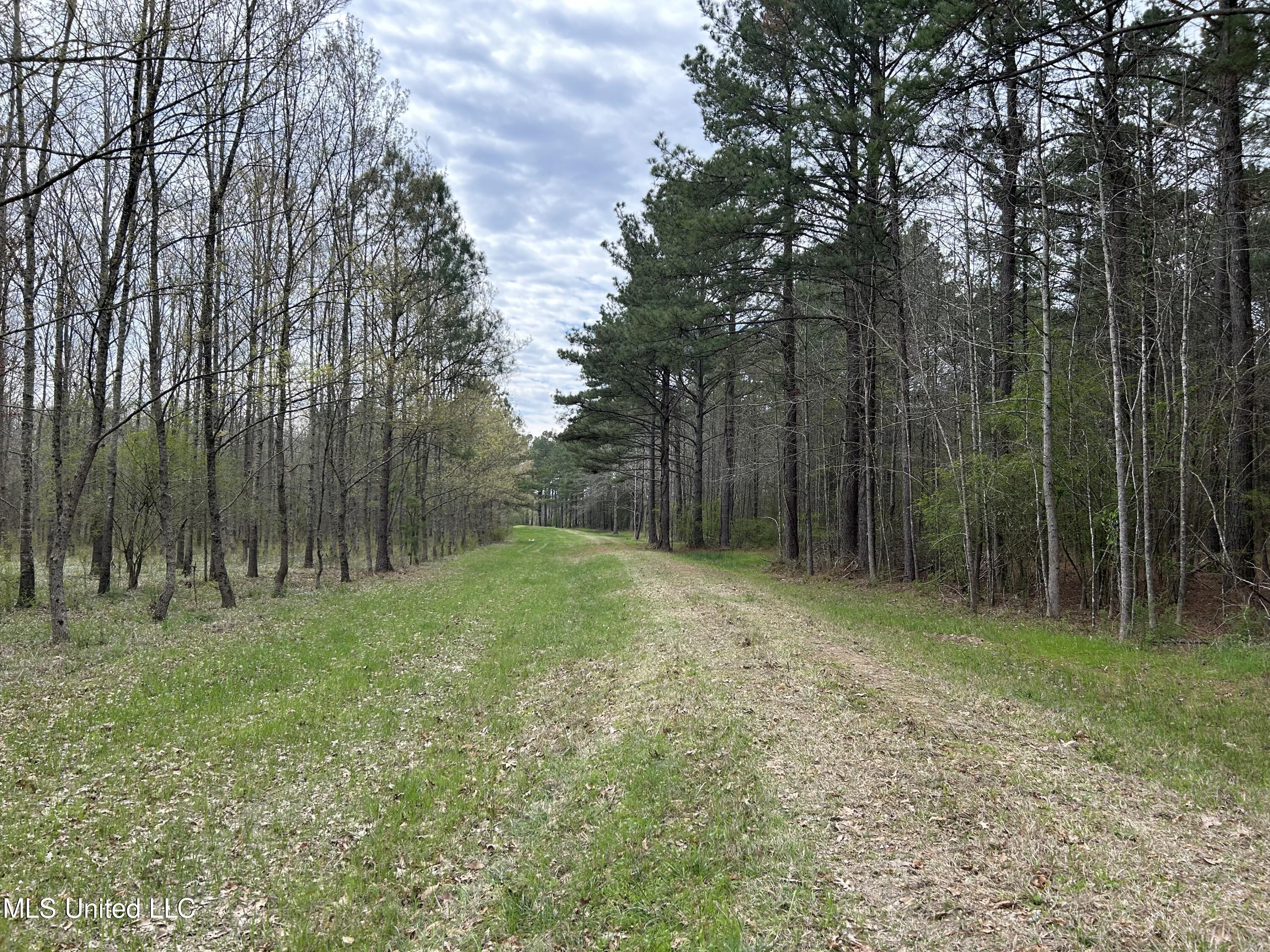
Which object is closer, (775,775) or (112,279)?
(775,775)

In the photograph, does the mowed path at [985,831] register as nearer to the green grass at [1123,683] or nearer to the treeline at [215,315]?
the green grass at [1123,683]

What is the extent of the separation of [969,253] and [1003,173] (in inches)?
74.6

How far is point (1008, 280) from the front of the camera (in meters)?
13.3

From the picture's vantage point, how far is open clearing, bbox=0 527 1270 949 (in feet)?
11.6

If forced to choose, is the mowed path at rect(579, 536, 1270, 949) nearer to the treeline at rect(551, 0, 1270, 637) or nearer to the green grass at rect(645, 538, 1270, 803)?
the green grass at rect(645, 538, 1270, 803)

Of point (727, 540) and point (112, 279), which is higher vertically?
point (112, 279)

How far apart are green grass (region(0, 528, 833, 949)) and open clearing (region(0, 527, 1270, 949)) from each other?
2cm

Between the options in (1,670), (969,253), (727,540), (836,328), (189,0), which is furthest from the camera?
(727,540)

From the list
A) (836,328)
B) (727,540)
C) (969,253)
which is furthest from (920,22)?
(727,540)

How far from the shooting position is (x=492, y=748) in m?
6.45

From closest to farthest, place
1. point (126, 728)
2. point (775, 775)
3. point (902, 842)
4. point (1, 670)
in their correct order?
1. point (902, 842)
2. point (775, 775)
3. point (126, 728)
4. point (1, 670)

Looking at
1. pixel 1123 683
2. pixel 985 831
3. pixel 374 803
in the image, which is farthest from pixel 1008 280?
pixel 374 803

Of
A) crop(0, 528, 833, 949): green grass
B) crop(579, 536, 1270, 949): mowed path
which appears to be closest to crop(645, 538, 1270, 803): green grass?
crop(579, 536, 1270, 949): mowed path

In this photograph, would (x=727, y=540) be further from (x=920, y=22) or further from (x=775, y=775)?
(x=775, y=775)
